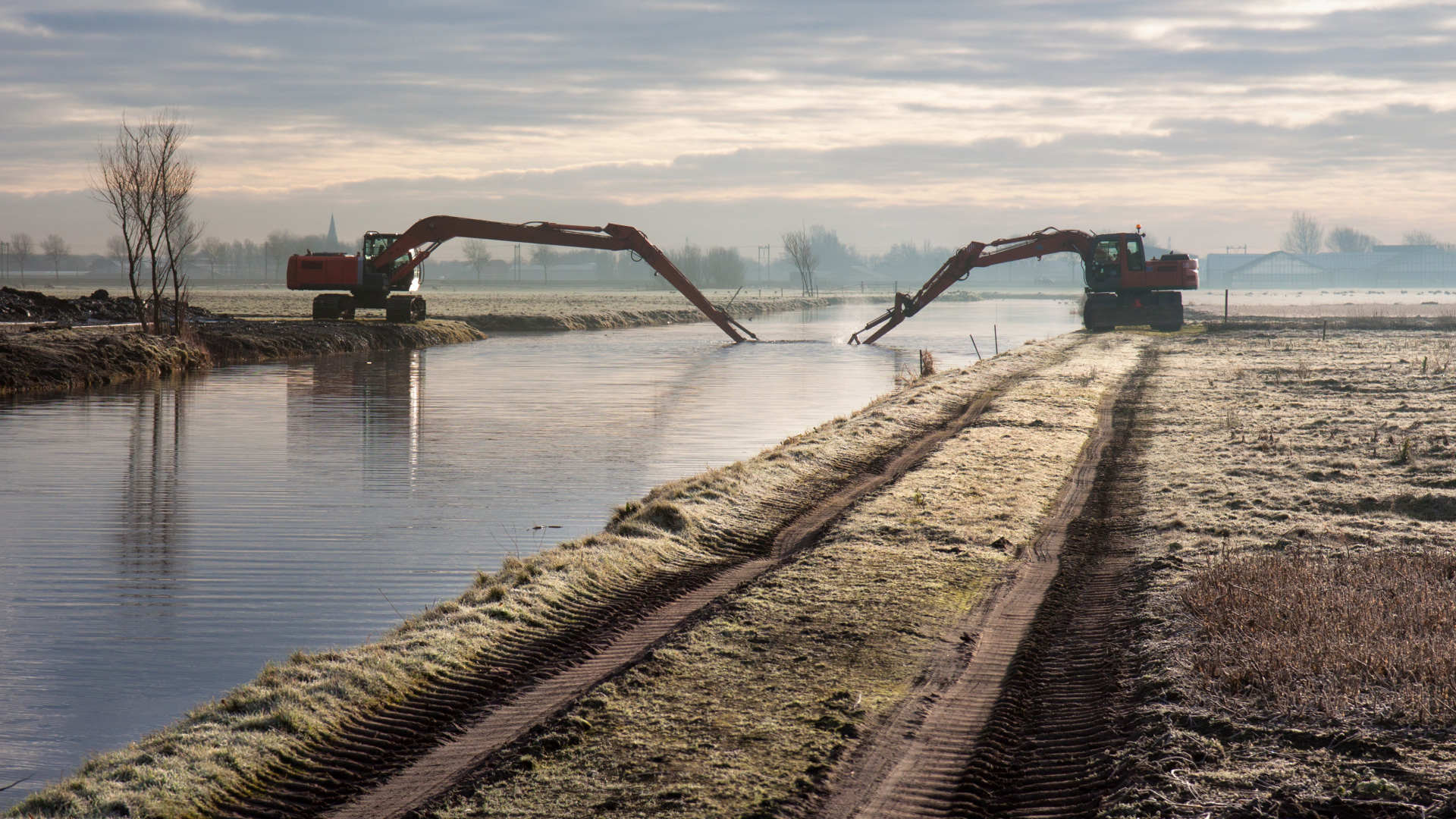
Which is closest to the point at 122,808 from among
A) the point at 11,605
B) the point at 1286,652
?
the point at 11,605

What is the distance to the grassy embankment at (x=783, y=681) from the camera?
5.27 metres

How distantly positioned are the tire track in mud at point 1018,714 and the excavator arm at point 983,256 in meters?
36.4

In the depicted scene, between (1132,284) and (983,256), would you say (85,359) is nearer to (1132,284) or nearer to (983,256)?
(983,256)

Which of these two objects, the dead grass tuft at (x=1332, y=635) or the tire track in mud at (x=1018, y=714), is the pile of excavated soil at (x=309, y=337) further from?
the dead grass tuft at (x=1332, y=635)

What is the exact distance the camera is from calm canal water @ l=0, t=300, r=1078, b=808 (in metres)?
7.40

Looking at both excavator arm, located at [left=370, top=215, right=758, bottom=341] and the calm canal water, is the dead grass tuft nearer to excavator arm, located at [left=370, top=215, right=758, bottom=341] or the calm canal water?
the calm canal water

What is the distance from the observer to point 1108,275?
45.9 m

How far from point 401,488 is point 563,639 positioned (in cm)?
687

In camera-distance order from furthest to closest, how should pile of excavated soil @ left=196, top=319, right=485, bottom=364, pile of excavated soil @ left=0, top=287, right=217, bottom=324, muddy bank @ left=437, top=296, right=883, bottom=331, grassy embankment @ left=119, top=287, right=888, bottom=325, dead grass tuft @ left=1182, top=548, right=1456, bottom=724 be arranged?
grassy embankment @ left=119, top=287, right=888, bottom=325 < muddy bank @ left=437, top=296, right=883, bottom=331 < pile of excavated soil @ left=0, top=287, right=217, bottom=324 < pile of excavated soil @ left=196, top=319, right=485, bottom=364 < dead grass tuft @ left=1182, top=548, right=1456, bottom=724

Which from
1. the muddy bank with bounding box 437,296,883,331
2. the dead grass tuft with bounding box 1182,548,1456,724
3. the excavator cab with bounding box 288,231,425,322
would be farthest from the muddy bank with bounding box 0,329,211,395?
the muddy bank with bounding box 437,296,883,331

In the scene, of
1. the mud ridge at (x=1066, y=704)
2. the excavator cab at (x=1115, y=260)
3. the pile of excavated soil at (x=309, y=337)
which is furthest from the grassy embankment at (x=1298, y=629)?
the excavator cab at (x=1115, y=260)

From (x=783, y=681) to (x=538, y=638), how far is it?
185 centimetres

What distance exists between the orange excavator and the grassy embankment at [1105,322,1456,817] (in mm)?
28901

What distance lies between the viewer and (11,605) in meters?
8.73
